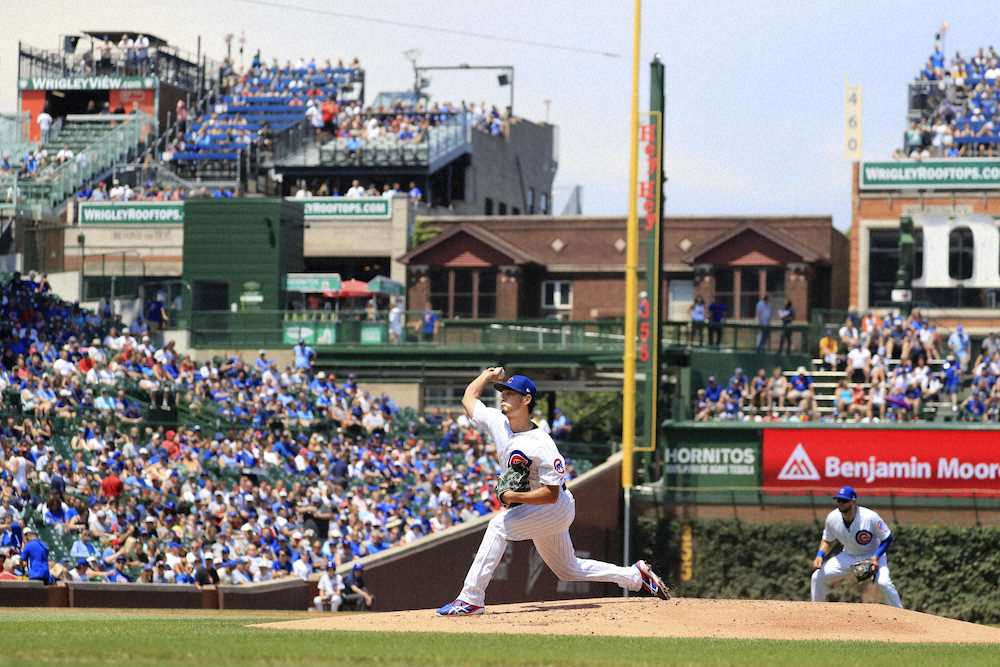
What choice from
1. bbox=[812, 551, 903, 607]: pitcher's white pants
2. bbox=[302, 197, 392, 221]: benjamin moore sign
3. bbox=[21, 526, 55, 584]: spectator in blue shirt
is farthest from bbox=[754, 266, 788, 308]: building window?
bbox=[812, 551, 903, 607]: pitcher's white pants

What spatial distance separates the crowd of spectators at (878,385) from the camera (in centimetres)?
3434

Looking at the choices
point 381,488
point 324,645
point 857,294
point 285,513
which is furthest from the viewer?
point 857,294

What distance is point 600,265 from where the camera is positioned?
169 feet

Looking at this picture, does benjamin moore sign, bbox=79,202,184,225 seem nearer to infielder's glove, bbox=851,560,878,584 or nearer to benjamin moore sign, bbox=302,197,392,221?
benjamin moore sign, bbox=302,197,392,221

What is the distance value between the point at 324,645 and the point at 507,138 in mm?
54004

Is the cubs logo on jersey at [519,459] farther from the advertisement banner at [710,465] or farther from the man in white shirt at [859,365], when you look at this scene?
the man in white shirt at [859,365]

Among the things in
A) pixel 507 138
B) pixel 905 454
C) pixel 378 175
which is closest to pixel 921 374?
pixel 905 454

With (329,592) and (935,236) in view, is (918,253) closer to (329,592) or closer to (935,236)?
(935,236)

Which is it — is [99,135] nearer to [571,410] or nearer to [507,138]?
[507,138]

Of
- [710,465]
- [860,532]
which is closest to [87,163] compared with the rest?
[710,465]

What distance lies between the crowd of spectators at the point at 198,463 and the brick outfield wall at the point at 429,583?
426 millimetres

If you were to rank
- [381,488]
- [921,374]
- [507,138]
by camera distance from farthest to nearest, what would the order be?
[507,138], [921,374], [381,488]

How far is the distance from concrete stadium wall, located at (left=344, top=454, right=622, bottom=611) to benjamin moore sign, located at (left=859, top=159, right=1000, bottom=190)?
1768 centimetres

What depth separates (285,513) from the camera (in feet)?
89.9
